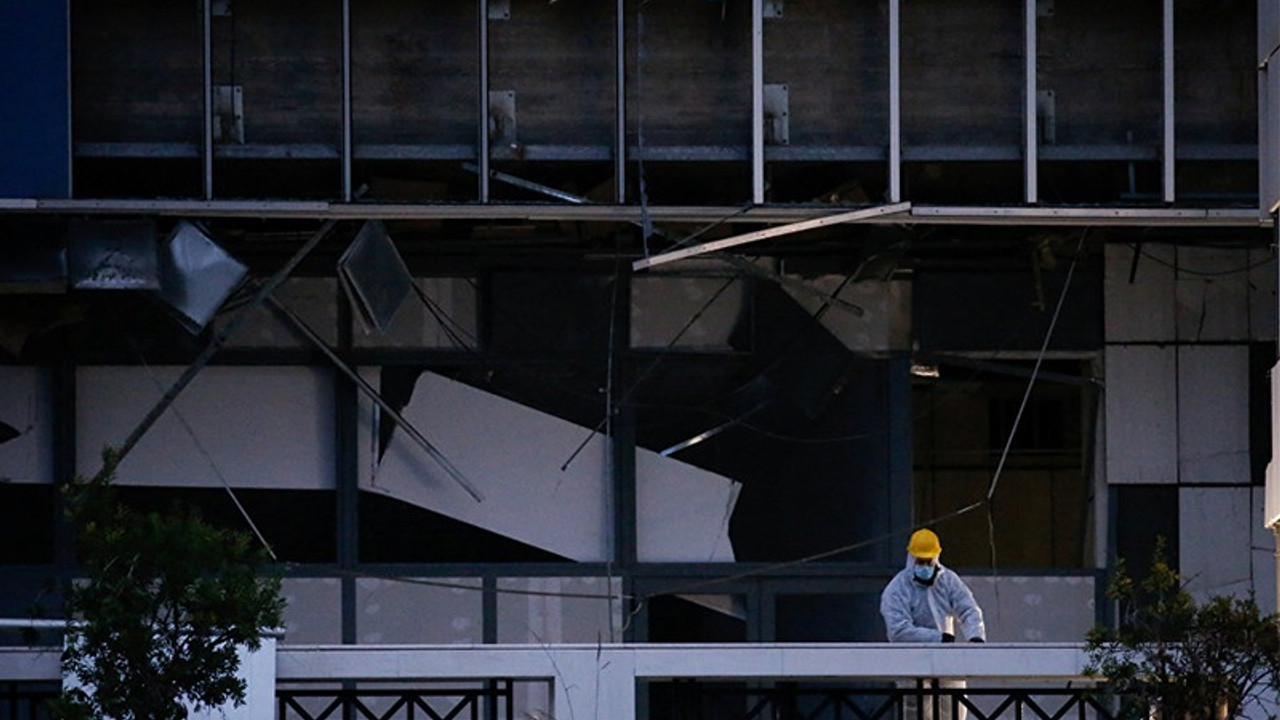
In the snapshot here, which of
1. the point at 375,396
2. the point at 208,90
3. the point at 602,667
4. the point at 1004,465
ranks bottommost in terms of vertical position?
the point at 602,667

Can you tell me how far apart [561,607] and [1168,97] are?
16.3 feet

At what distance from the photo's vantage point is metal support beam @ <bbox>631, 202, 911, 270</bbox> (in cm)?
1623

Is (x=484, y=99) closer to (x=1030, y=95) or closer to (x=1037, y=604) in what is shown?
(x=1030, y=95)

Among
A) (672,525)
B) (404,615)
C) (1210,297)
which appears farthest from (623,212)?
(1210,297)

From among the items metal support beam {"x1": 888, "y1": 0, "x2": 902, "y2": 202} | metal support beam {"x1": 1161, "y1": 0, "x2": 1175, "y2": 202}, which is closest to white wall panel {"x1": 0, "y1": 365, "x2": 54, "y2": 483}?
metal support beam {"x1": 888, "y1": 0, "x2": 902, "y2": 202}

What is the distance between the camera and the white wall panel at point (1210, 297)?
1798cm

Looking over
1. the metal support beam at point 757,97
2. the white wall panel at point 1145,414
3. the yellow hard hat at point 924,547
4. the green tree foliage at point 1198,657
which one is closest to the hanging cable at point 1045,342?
the white wall panel at point 1145,414

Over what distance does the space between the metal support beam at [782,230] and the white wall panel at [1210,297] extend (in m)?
2.56

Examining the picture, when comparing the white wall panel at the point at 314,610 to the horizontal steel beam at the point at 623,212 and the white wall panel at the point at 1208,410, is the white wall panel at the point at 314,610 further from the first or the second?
the white wall panel at the point at 1208,410

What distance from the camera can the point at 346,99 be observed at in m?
16.6

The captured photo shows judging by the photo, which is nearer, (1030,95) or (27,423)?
(1030,95)

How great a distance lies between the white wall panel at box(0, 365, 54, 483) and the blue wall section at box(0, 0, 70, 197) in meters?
1.98

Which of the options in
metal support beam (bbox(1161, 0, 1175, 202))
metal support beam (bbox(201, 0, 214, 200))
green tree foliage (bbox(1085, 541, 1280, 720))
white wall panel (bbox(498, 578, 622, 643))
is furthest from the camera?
white wall panel (bbox(498, 578, 622, 643))

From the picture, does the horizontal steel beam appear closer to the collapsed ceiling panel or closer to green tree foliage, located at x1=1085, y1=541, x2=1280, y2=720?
the collapsed ceiling panel
